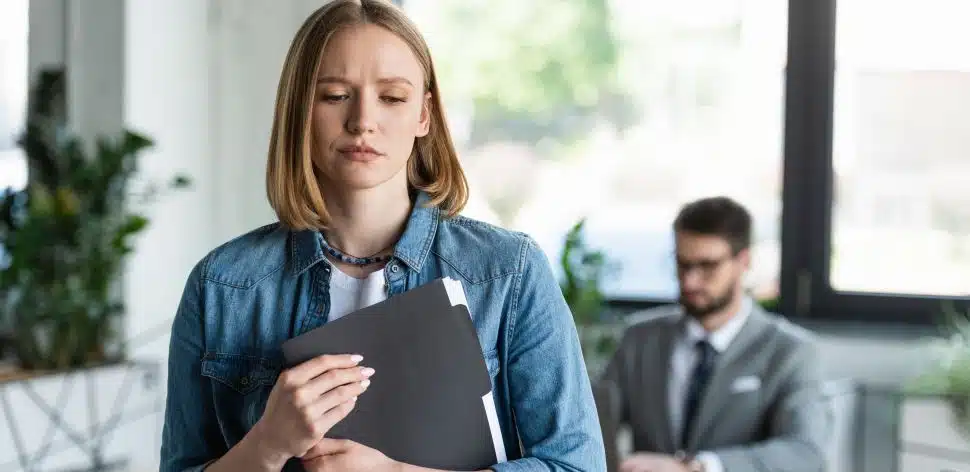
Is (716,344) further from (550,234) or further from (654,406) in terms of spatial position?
(550,234)

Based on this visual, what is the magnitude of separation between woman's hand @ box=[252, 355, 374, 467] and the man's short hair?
7.66ft

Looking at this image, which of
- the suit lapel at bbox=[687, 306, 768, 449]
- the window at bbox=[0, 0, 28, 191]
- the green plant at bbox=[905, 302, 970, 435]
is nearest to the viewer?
the suit lapel at bbox=[687, 306, 768, 449]

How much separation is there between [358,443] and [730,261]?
2340 mm

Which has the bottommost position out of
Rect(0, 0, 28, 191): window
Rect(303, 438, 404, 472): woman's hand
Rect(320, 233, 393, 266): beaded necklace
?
Rect(303, 438, 404, 472): woman's hand

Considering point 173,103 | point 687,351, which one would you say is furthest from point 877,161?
point 173,103

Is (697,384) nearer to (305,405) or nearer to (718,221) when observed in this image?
(718,221)

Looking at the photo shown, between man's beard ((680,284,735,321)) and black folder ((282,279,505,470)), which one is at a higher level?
black folder ((282,279,505,470))

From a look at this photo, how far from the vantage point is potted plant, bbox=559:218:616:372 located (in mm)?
4219

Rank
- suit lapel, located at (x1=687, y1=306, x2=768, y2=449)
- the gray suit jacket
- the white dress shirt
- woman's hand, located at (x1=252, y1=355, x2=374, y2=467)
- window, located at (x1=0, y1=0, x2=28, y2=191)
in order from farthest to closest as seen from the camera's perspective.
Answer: window, located at (x1=0, y1=0, x2=28, y2=191)
the white dress shirt
suit lapel, located at (x1=687, y1=306, x2=768, y2=449)
the gray suit jacket
woman's hand, located at (x1=252, y1=355, x2=374, y2=467)

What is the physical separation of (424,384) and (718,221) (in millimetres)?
2294

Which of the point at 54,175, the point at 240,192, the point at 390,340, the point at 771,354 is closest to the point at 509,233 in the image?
the point at 390,340

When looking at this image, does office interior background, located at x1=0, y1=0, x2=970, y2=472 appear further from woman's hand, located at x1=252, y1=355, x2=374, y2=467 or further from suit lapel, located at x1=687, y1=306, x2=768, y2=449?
woman's hand, located at x1=252, y1=355, x2=374, y2=467

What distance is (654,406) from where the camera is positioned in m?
3.19

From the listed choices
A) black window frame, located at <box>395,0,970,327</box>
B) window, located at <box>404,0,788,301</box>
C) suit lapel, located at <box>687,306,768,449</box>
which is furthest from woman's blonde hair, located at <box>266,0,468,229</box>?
black window frame, located at <box>395,0,970,327</box>
